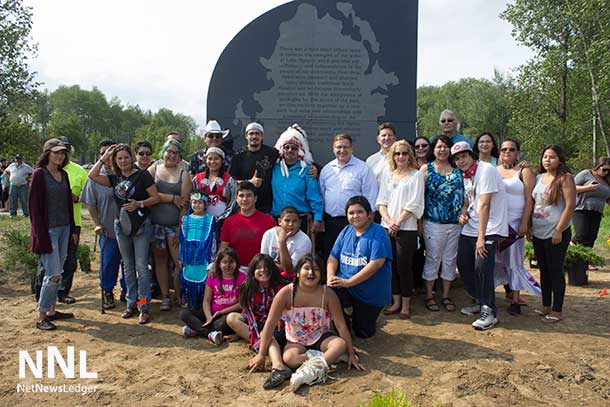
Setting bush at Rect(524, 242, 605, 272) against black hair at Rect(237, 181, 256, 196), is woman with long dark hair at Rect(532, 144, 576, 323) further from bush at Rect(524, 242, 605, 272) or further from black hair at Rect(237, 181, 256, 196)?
black hair at Rect(237, 181, 256, 196)

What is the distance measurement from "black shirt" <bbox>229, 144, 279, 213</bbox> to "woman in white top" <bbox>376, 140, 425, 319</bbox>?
3.68 ft

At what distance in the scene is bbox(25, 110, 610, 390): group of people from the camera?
392cm

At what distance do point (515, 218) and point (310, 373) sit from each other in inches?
101

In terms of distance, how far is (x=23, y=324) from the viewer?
14.8 feet

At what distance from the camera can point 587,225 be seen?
6.60m

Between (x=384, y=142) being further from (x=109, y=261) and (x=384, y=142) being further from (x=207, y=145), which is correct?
(x=109, y=261)

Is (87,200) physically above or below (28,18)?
below

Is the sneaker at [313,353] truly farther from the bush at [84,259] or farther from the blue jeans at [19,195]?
the blue jeans at [19,195]

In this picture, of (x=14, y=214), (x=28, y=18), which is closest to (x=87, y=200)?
(x=14, y=214)

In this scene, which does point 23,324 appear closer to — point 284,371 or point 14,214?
point 284,371

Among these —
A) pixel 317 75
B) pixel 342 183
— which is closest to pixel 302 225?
pixel 342 183

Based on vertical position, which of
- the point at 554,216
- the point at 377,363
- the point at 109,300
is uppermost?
the point at 554,216

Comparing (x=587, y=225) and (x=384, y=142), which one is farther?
(x=587, y=225)

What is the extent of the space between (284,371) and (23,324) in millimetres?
2924
